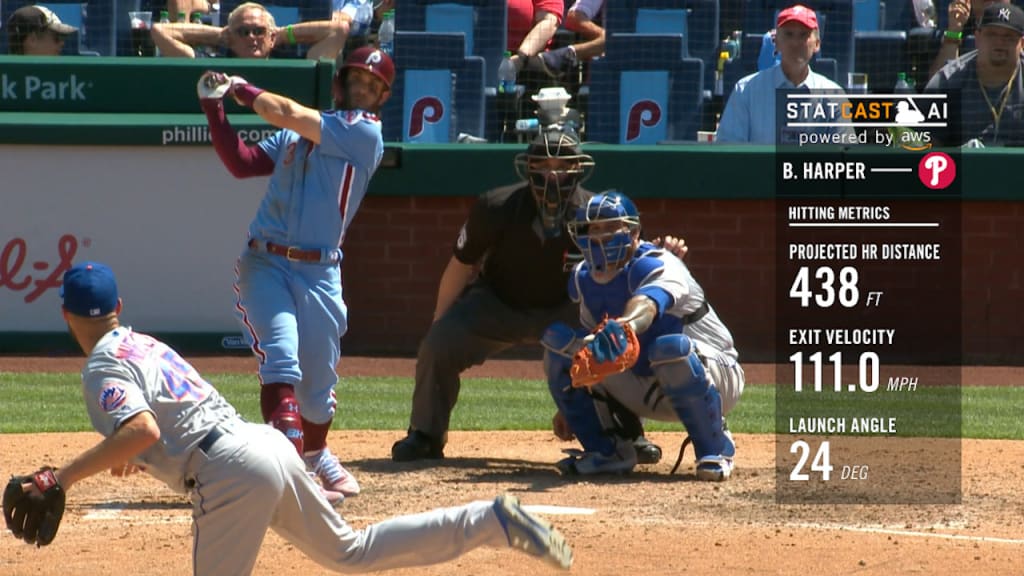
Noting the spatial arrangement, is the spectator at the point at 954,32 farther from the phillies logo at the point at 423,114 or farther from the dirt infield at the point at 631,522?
the dirt infield at the point at 631,522

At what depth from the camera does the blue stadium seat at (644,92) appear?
1201cm

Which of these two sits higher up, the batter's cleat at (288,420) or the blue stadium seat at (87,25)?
the blue stadium seat at (87,25)

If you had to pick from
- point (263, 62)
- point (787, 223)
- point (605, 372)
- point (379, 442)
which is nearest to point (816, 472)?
point (605, 372)

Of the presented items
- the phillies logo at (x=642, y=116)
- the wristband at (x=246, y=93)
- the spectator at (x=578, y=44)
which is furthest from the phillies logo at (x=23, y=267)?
the wristband at (x=246, y=93)

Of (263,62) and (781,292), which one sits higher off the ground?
(263,62)

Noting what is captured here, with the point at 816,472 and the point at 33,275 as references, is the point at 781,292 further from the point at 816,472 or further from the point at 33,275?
the point at 33,275

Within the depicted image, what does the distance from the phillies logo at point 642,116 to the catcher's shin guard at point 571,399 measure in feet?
17.6

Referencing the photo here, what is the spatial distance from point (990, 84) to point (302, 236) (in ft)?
22.3

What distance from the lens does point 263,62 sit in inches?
452

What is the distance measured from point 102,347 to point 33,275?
7480 mm

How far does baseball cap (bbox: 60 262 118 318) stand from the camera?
13.9 feet

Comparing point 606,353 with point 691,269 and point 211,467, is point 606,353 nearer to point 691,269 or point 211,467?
point 211,467

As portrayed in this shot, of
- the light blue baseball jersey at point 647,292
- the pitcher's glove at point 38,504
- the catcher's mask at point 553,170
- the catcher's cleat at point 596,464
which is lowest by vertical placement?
the catcher's cleat at point 596,464

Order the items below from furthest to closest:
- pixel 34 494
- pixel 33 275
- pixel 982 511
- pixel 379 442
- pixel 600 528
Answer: pixel 33 275 → pixel 379 442 → pixel 982 511 → pixel 600 528 → pixel 34 494
